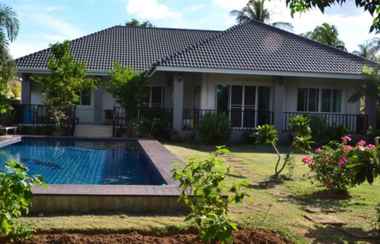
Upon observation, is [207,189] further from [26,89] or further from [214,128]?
[26,89]

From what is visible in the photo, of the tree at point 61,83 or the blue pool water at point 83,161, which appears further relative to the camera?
the tree at point 61,83

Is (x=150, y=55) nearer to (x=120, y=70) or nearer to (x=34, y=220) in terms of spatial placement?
(x=120, y=70)

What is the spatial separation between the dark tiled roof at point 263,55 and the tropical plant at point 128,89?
4.09 feet

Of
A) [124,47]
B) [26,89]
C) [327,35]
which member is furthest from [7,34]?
[327,35]

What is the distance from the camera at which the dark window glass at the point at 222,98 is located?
Result: 2455cm

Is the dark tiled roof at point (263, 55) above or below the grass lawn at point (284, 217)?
above

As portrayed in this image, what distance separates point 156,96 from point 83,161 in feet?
40.4

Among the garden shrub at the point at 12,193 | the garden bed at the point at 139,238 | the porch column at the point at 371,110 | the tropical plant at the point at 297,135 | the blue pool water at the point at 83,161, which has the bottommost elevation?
the blue pool water at the point at 83,161

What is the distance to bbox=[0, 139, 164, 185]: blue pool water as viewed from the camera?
40.2ft

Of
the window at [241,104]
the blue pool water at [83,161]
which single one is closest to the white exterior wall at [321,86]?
the window at [241,104]

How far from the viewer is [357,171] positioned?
6371mm

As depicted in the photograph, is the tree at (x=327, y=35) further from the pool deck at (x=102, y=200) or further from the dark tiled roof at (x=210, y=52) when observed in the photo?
the pool deck at (x=102, y=200)

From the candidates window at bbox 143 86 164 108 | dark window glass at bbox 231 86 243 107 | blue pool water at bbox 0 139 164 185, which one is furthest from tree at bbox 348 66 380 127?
blue pool water at bbox 0 139 164 185

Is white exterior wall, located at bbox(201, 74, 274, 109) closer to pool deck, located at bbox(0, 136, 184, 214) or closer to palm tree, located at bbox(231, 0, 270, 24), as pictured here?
pool deck, located at bbox(0, 136, 184, 214)
